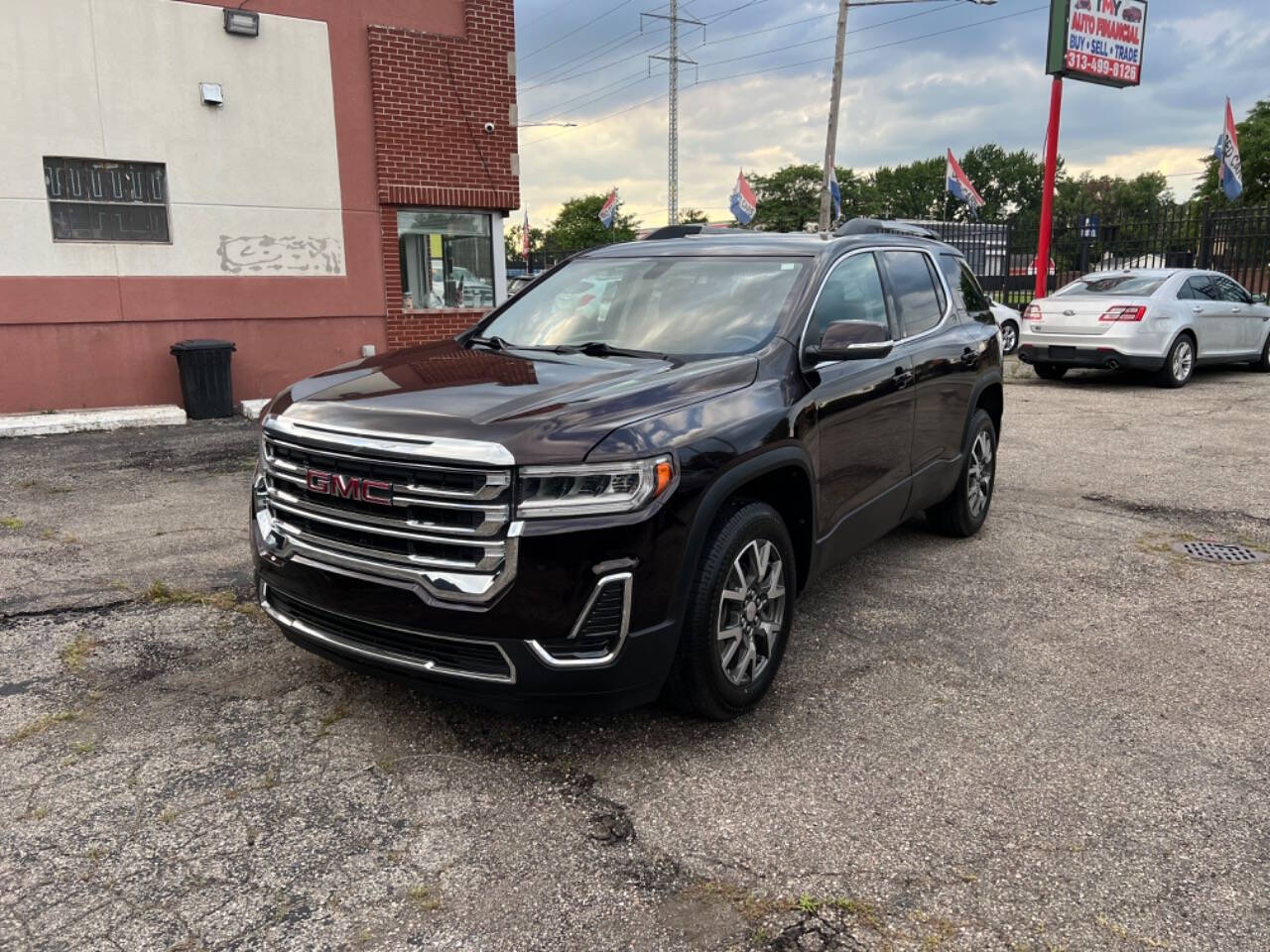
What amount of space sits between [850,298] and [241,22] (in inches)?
378

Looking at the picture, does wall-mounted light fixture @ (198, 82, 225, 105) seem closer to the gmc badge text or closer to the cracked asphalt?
the cracked asphalt

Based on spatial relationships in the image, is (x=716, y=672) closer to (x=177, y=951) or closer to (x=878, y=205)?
(x=177, y=951)

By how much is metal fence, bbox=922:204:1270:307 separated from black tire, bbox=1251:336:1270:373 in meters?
4.47

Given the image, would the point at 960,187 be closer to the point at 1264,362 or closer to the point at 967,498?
the point at 1264,362

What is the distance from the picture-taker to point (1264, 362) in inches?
598

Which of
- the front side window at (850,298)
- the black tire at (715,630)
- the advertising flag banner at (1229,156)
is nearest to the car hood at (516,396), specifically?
the black tire at (715,630)

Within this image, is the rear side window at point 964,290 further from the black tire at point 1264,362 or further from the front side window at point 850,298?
the black tire at point 1264,362

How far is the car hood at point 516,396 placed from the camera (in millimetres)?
3094

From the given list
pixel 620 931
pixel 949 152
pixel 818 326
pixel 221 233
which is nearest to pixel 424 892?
pixel 620 931

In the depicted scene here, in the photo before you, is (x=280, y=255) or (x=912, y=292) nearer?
(x=912, y=292)

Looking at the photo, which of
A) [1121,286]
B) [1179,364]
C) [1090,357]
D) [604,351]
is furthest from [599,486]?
[1179,364]

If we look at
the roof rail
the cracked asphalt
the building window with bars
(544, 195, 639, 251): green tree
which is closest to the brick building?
the building window with bars

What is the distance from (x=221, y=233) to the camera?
11438 millimetres

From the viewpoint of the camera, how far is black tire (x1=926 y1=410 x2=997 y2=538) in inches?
234
